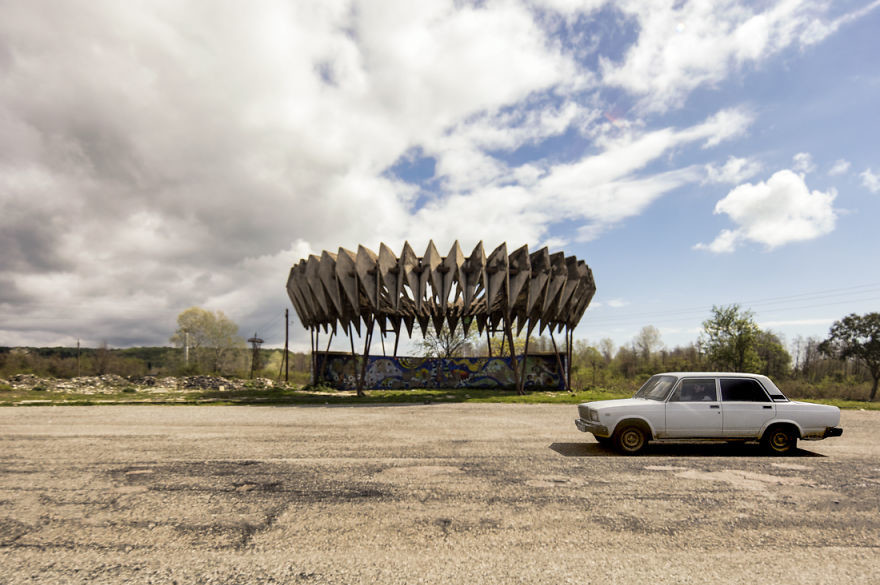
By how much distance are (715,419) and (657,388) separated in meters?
1.30

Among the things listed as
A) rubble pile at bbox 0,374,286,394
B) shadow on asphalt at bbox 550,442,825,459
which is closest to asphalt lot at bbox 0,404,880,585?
shadow on asphalt at bbox 550,442,825,459

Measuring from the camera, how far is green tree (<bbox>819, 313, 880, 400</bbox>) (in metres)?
44.9

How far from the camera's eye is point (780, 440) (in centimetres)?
941

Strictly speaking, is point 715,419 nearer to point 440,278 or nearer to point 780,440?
point 780,440

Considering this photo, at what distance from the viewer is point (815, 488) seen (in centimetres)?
672

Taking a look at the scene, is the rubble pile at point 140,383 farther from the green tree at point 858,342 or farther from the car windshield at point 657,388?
the green tree at point 858,342

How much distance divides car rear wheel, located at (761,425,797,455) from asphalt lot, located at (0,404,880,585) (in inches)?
10.3

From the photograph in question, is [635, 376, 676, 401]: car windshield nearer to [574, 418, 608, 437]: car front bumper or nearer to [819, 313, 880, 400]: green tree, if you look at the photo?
[574, 418, 608, 437]: car front bumper

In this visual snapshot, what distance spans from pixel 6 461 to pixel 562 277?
25625 mm

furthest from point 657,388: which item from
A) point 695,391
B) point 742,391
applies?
point 742,391

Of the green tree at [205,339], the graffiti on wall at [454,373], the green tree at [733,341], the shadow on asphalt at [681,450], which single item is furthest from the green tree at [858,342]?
the green tree at [205,339]

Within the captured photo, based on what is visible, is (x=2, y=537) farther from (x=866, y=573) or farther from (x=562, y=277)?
(x=562, y=277)

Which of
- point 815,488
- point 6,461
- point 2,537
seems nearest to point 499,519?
point 815,488

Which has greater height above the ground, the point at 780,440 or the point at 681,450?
the point at 780,440
